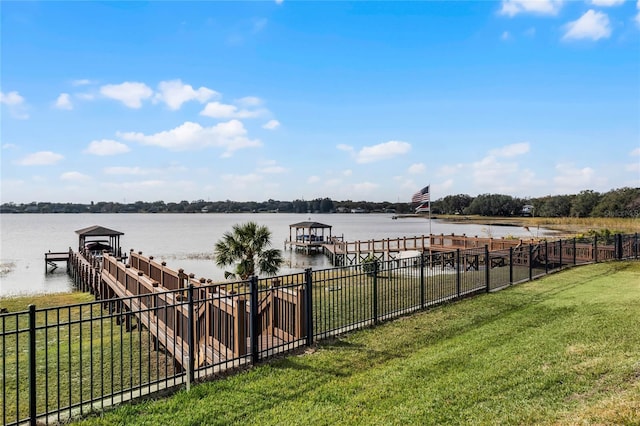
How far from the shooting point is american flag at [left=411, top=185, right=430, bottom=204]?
25328 mm

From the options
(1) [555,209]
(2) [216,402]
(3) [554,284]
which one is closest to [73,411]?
(2) [216,402]

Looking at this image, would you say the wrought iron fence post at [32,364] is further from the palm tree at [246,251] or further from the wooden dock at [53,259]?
the wooden dock at [53,259]

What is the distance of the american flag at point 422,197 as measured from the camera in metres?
25.3

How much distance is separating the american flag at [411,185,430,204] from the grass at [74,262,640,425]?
16358 millimetres

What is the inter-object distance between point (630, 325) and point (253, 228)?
551 inches

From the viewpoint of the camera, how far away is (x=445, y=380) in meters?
5.78

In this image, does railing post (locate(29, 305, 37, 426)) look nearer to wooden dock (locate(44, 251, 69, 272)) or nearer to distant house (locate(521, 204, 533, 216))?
wooden dock (locate(44, 251, 69, 272))

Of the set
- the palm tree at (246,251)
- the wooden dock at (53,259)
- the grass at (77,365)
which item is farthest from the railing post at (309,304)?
the wooden dock at (53,259)

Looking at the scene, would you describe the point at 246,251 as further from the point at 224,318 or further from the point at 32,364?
the point at 32,364

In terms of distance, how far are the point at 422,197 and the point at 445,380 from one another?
68.5 feet

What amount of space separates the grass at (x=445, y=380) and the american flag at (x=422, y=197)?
16.4 m

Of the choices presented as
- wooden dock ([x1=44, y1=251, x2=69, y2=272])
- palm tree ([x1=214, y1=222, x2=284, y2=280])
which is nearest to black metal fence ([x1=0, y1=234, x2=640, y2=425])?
palm tree ([x1=214, y1=222, x2=284, y2=280])

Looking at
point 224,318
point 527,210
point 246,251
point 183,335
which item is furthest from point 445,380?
point 527,210

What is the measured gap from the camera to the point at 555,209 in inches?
4633
